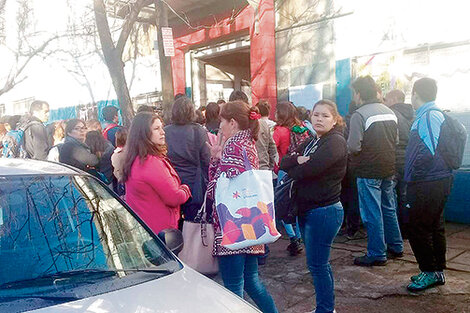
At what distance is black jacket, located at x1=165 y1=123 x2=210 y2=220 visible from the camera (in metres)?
4.42

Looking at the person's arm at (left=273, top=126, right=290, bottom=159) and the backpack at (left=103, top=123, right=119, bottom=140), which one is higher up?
the backpack at (left=103, top=123, right=119, bottom=140)

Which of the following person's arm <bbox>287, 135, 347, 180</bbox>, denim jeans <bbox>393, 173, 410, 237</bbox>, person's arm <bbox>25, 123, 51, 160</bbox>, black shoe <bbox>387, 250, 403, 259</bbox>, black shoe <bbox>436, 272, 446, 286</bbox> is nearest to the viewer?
person's arm <bbox>287, 135, 347, 180</bbox>

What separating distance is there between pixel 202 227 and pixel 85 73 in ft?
46.6

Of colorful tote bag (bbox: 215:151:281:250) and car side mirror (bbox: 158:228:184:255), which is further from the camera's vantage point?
colorful tote bag (bbox: 215:151:281:250)

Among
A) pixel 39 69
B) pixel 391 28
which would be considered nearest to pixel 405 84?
pixel 391 28

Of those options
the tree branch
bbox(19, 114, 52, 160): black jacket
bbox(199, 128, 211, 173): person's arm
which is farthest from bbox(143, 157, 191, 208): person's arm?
the tree branch

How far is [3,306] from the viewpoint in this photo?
1763 mm

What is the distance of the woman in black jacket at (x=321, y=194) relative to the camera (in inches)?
130

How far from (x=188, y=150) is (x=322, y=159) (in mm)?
1624

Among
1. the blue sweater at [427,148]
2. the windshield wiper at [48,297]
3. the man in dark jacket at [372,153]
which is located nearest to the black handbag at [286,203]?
the blue sweater at [427,148]

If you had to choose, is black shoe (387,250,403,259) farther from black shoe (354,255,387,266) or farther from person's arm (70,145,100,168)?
person's arm (70,145,100,168)

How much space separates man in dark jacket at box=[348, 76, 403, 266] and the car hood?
3091 mm

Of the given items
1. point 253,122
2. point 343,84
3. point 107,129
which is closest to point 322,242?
point 253,122

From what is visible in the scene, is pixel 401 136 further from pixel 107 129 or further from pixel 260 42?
pixel 260 42
